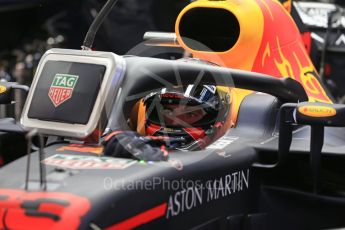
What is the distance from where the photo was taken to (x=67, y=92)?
353cm

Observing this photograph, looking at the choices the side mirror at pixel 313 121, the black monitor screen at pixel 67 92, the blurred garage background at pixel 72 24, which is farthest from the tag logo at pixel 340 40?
the black monitor screen at pixel 67 92

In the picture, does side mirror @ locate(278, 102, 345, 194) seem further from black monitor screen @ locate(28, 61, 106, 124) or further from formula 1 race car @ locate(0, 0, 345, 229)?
black monitor screen @ locate(28, 61, 106, 124)

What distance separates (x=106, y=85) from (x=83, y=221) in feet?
2.54

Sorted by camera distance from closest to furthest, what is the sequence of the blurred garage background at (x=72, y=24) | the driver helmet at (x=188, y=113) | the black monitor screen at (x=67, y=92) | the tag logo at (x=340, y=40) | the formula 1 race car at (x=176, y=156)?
the formula 1 race car at (x=176, y=156), the black monitor screen at (x=67, y=92), the driver helmet at (x=188, y=113), the tag logo at (x=340, y=40), the blurred garage background at (x=72, y=24)

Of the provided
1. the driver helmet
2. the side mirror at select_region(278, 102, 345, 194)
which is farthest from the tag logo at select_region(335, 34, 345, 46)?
the side mirror at select_region(278, 102, 345, 194)

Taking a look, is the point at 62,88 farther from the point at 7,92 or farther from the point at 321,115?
the point at 321,115

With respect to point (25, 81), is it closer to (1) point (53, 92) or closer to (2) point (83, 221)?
(1) point (53, 92)

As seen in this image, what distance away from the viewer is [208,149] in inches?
144

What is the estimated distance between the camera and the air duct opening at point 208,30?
4656 millimetres

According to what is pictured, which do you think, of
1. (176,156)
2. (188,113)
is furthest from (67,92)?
(188,113)

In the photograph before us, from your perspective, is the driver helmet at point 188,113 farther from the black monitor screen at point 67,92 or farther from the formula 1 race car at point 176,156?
the black monitor screen at point 67,92

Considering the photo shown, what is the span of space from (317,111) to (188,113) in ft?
2.34

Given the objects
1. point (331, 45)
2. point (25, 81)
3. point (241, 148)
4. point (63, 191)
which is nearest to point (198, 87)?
point (241, 148)

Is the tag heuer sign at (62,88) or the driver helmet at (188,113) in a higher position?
the tag heuer sign at (62,88)
